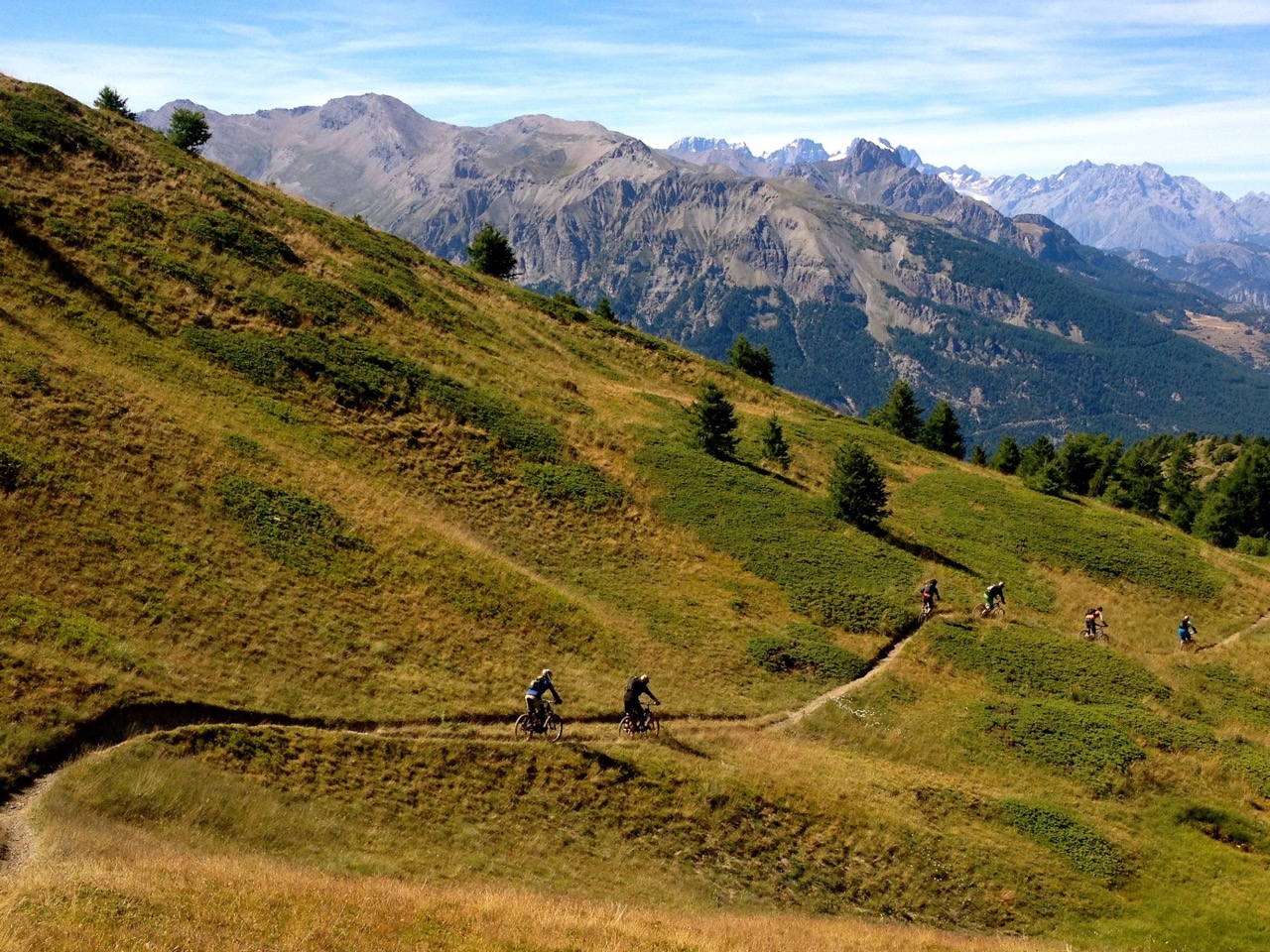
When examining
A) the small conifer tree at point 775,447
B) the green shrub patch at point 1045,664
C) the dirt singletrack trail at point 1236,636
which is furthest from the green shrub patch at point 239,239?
the dirt singletrack trail at point 1236,636

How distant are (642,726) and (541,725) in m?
3.94

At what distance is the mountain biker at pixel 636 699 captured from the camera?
28.1m

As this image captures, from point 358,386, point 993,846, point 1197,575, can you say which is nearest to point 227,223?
point 358,386

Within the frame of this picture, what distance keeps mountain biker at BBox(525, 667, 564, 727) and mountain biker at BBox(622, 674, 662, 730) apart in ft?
8.86

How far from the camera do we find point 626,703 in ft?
93.8

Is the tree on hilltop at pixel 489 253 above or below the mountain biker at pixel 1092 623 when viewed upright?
above

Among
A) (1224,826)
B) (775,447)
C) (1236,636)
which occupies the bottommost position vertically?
(1224,826)

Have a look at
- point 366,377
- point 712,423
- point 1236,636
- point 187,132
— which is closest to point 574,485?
point 366,377

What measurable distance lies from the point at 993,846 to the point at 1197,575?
140 ft

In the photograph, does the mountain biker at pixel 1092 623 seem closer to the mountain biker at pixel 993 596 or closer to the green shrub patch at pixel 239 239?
the mountain biker at pixel 993 596

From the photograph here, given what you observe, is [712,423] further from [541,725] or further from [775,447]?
[541,725]

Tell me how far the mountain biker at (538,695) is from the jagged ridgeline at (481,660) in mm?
1295

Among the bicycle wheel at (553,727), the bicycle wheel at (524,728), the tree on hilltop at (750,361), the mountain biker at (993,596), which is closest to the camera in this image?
the bicycle wheel at (524,728)

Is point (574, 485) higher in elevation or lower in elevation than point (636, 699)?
higher
